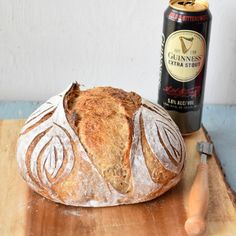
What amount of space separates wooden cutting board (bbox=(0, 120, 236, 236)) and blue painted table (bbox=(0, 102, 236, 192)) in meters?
0.13

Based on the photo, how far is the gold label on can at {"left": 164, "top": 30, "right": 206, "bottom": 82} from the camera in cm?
104

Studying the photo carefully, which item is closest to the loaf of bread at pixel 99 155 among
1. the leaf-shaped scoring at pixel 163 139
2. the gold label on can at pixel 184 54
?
the leaf-shaped scoring at pixel 163 139

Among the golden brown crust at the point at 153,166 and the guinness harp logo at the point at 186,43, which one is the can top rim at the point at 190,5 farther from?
the golden brown crust at the point at 153,166

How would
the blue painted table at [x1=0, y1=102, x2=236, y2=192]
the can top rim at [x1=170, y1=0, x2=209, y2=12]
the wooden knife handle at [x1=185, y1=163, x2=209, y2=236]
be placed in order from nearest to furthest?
the wooden knife handle at [x1=185, y1=163, x2=209, y2=236] < the can top rim at [x1=170, y1=0, x2=209, y2=12] < the blue painted table at [x1=0, y1=102, x2=236, y2=192]

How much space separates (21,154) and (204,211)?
30 centimetres

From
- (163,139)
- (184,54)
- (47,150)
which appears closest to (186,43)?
(184,54)

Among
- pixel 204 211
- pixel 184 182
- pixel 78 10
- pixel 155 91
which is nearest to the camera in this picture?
pixel 204 211

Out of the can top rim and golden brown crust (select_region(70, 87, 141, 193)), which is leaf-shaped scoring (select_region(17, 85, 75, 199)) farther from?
the can top rim

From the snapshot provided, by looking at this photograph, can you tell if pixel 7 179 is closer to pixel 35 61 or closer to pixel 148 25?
pixel 35 61

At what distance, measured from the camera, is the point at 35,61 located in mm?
1239

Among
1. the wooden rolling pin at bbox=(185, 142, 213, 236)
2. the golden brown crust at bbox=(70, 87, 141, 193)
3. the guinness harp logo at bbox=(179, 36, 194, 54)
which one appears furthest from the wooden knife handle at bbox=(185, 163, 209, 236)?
the guinness harp logo at bbox=(179, 36, 194, 54)

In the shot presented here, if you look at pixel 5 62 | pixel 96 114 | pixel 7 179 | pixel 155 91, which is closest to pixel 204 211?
pixel 96 114

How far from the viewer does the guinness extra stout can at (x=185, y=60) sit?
1022 mm

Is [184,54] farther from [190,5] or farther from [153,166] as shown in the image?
[153,166]
